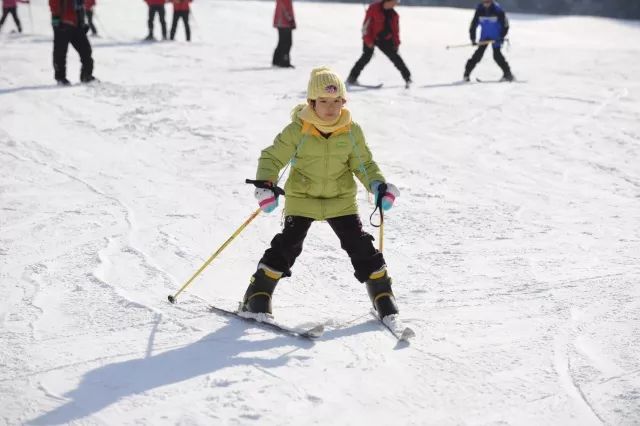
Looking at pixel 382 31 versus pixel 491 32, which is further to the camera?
pixel 491 32

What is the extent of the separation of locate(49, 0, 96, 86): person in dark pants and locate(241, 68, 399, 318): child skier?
741cm

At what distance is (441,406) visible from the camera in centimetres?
354

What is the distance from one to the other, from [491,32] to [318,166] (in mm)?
9525

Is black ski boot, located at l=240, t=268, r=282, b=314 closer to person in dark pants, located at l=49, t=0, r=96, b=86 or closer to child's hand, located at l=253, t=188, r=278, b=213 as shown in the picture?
child's hand, located at l=253, t=188, r=278, b=213

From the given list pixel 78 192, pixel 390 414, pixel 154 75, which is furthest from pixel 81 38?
pixel 390 414

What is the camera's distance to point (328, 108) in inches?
164

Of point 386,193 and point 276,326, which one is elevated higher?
point 386,193

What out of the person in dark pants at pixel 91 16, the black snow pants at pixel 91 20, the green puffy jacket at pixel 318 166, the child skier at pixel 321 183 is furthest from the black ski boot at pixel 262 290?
the black snow pants at pixel 91 20

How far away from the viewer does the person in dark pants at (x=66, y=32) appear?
35.2 ft

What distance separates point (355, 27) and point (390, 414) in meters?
17.7

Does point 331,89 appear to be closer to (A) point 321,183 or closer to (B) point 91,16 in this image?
(A) point 321,183

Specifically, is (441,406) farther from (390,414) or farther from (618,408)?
(618,408)

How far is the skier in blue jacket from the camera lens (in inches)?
503

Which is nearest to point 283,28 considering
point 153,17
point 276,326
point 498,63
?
point 498,63
